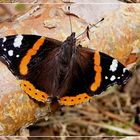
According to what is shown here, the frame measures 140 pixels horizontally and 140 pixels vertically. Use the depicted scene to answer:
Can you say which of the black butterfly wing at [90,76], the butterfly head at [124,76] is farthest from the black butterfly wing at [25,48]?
the butterfly head at [124,76]

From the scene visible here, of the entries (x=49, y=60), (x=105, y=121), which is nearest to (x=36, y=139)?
(x=105, y=121)

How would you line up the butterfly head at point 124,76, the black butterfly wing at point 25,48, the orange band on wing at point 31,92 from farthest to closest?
the butterfly head at point 124,76
the black butterfly wing at point 25,48
the orange band on wing at point 31,92

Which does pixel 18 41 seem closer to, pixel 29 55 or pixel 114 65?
pixel 29 55

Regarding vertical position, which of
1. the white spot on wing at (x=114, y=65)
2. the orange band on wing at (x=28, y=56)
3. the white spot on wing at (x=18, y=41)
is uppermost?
the white spot on wing at (x=18, y=41)

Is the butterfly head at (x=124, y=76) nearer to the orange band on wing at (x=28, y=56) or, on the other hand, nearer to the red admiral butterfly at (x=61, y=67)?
the red admiral butterfly at (x=61, y=67)

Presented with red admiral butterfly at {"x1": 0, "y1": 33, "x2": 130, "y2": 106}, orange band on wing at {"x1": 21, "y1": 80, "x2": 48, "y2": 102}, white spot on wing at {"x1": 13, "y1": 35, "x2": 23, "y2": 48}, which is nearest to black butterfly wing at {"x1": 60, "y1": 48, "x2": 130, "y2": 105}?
red admiral butterfly at {"x1": 0, "y1": 33, "x2": 130, "y2": 106}

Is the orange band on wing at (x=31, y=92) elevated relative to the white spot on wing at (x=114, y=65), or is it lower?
lower

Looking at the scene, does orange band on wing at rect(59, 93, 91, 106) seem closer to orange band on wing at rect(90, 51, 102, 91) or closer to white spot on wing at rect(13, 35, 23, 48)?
orange band on wing at rect(90, 51, 102, 91)
